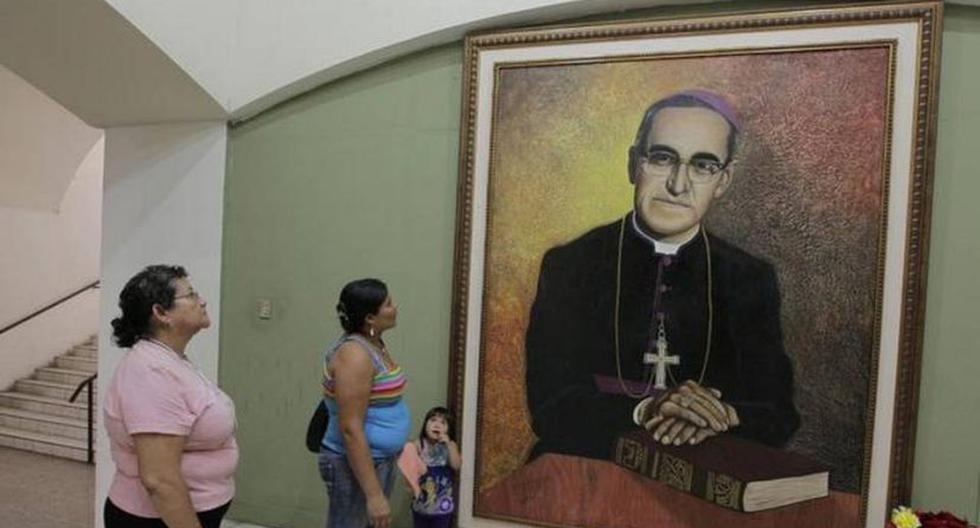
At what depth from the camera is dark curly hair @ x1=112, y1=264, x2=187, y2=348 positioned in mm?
1545

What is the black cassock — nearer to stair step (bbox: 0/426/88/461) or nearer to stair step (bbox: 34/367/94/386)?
stair step (bbox: 0/426/88/461)

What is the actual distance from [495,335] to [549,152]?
0.74 meters

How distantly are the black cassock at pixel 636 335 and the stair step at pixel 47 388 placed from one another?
4.91m

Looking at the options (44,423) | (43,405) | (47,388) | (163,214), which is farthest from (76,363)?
(163,214)

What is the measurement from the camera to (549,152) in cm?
258

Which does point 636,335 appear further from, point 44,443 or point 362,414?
point 44,443

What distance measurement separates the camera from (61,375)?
6.06 meters

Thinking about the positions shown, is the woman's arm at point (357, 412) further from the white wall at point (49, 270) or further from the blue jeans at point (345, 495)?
the white wall at point (49, 270)

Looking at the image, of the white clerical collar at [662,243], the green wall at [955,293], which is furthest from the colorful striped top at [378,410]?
the green wall at [955,293]

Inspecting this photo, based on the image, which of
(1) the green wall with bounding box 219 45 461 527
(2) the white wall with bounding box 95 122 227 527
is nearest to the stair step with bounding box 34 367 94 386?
(2) the white wall with bounding box 95 122 227 527

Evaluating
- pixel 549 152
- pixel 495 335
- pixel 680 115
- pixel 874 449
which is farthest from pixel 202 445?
pixel 874 449

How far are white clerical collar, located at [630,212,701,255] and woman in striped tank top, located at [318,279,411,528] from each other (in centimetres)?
102

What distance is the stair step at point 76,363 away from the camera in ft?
20.2

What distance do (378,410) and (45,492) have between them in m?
3.23
